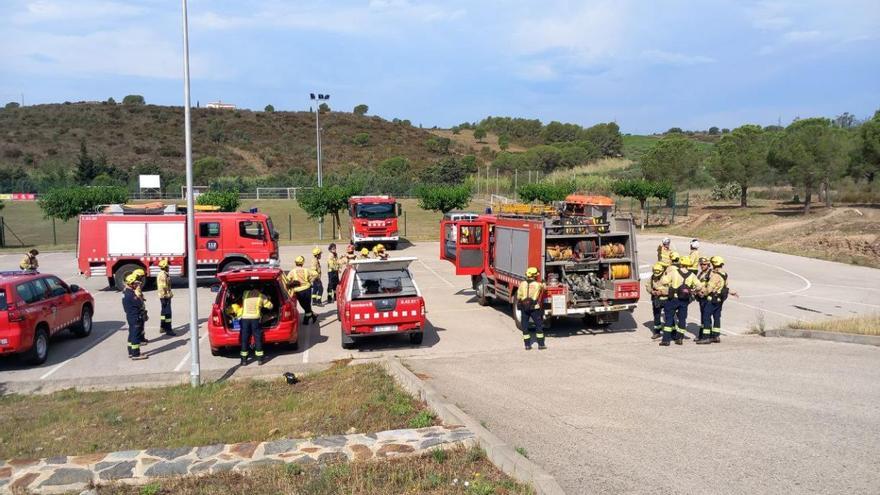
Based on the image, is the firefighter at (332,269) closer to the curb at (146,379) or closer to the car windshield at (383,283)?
the car windshield at (383,283)

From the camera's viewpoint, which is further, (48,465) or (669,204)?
(669,204)

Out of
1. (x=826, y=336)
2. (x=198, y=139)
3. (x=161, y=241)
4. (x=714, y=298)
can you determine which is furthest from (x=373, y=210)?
(x=198, y=139)

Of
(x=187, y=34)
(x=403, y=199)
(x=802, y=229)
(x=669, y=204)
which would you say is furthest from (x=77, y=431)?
(x=403, y=199)

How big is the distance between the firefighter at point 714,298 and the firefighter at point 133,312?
11036 mm

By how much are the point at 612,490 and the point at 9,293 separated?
34.9 feet

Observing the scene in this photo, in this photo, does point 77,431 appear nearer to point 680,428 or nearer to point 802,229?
point 680,428

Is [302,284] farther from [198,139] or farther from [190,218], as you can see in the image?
[198,139]

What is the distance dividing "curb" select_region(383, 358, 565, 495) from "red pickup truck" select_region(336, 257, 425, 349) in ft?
10.3

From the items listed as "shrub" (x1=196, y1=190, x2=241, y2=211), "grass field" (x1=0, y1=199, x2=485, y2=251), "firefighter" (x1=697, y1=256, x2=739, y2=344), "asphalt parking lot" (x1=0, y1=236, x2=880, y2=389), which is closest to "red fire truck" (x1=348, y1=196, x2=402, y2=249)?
"asphalt parking lot" (x1=0, y1=236, x2=880, y2=389)

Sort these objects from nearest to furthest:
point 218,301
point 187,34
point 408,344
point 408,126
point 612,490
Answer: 1. point 612,490
2. point 187,34
3. point 218,301
4. point 408,344
5. point 408,126

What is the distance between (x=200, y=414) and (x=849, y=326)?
490 inches

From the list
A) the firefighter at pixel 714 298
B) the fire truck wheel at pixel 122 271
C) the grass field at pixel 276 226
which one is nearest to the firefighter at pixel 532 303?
the firefighter at pixel 714 298

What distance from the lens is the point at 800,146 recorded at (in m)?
36.8

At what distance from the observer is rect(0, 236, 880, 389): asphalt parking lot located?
1220 cm
